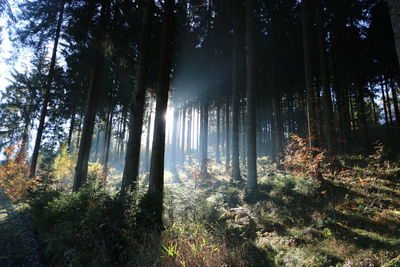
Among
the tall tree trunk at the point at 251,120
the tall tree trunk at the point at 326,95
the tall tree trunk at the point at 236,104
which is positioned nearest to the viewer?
the tall tree trunk at the point at 251,120

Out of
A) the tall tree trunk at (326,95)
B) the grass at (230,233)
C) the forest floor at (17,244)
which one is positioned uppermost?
the tall tree trunk at (326,95)

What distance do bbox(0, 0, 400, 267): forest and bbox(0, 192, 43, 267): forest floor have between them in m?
0.05

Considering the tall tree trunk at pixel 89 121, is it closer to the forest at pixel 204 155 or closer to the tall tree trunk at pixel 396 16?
the forest at pixel 204 155

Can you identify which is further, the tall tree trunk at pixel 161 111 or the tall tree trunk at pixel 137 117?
the tall tree trunk at pixel 137 117

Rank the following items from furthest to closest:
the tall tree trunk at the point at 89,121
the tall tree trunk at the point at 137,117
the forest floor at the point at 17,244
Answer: the tall tree trunk at the point at 89,121, the tall tree trunk at the point at 137,117, the forest floor at the point at 17,244

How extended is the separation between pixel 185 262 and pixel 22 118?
84.9 feet

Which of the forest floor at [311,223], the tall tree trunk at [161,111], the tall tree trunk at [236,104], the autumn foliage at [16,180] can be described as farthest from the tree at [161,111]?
the autumn foliage at [16,180]

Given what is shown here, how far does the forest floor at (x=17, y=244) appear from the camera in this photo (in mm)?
4584

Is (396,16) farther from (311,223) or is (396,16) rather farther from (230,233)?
(230,233)

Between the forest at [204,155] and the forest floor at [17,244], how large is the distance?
0.17 ft

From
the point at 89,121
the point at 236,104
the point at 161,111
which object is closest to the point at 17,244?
the point at 89,121

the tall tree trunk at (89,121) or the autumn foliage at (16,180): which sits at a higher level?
the tall tree trunk at (89,121)

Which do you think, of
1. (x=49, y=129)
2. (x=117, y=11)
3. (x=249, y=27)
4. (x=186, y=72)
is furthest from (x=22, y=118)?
(x=249, y=27)

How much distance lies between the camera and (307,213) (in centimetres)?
622
